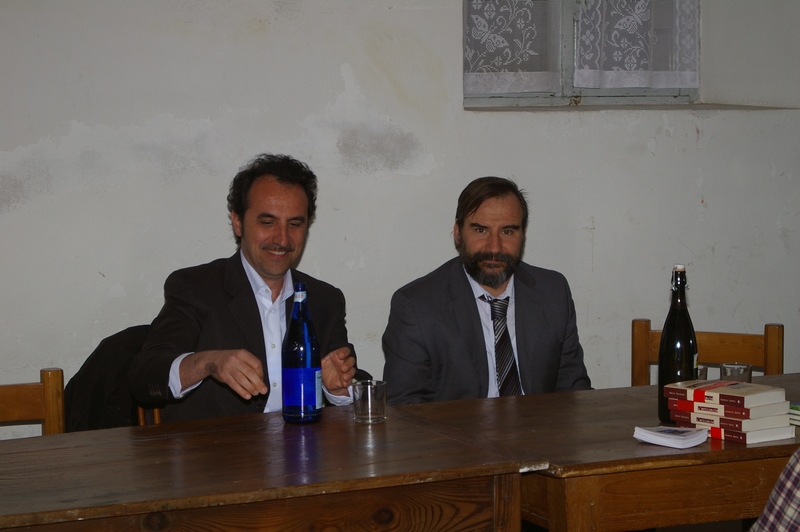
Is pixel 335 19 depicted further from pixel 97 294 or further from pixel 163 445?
pixel 163 445

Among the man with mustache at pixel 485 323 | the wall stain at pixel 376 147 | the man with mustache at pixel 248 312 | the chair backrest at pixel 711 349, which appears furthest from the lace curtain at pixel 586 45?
the chair backrest at pixel 711 349

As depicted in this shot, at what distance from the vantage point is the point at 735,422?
1992 millimetres

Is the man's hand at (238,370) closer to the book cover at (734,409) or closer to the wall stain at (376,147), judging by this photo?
the book cover at (734,409)

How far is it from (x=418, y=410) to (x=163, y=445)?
2.34ft

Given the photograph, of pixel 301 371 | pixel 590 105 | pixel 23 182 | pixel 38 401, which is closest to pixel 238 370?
pixel 301 371

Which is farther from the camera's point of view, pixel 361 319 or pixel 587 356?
pixel 587 356

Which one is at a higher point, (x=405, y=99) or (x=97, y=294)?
(x=405, y=99)

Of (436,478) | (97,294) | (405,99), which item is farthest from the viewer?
(405,99)

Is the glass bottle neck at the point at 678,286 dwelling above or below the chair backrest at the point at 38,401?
above

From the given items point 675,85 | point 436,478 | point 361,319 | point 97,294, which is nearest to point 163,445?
point 436,478

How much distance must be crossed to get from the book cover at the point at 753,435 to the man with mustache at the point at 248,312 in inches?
38.1

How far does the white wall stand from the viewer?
3232mm

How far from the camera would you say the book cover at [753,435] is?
1.98 metres

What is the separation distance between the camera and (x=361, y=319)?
368 cm
